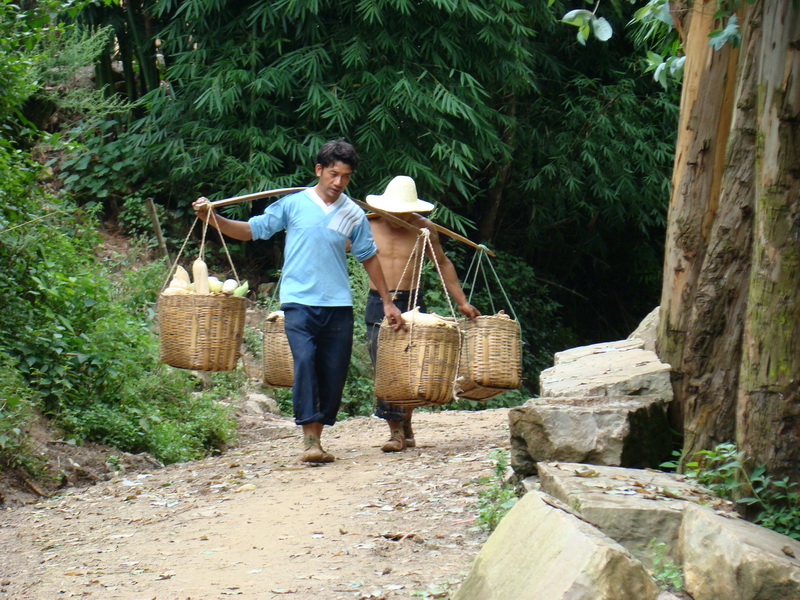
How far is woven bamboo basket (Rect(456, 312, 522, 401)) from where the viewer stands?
6.43 m

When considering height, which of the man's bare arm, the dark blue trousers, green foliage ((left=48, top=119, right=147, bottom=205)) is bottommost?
the dark blue trousers

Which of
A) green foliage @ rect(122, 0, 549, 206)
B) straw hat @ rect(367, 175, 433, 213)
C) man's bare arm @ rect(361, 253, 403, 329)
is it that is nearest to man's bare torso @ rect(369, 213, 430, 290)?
straw hat @ rect(367, 175, 433, 213)

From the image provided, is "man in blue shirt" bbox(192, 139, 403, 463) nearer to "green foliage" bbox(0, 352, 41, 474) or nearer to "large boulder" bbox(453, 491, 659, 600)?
"green foliage" bbox(0, 352, 41, 474)

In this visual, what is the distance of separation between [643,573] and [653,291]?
14269 millimetres

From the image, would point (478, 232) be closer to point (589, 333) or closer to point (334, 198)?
point (589, 333)

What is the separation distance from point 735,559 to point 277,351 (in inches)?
166

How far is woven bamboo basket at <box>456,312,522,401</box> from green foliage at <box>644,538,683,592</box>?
2.77 m

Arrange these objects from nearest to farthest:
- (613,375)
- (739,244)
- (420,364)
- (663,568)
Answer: (663,568) < (739,244) < (613,375) < (420,364)

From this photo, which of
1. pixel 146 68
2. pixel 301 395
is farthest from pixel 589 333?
pixel 301 395

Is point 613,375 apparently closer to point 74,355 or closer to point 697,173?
point 697,173

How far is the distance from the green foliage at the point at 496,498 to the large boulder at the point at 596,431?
217 millimetres

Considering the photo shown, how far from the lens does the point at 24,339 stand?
6984 millimetres

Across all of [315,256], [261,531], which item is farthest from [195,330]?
[261,531]

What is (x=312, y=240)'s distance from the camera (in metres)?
6.22
